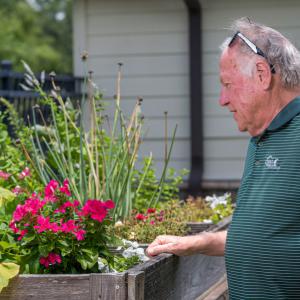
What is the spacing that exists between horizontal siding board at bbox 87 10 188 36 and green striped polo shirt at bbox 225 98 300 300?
531cm

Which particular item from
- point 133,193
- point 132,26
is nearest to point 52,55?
point 132,26

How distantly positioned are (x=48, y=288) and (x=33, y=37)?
37661 mm

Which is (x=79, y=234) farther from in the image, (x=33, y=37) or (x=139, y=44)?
(x=33, y=37)

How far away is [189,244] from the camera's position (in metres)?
3.16

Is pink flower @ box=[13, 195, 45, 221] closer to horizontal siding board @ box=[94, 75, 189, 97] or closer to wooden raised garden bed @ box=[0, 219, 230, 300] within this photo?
wooden raised garden bed @ box=[0, 219, 230, 300]

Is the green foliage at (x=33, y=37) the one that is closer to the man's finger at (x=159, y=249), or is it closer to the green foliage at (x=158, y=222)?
the green foliage at (x=158, y=222)

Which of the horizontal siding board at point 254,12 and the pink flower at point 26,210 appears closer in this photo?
the pink flower at point 26,210

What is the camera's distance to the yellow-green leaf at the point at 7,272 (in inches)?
119

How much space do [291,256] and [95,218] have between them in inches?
33.8

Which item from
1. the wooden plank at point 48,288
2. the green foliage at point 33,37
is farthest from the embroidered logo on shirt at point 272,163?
the green foliage at point 33,37

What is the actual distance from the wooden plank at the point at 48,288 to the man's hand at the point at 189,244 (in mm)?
309

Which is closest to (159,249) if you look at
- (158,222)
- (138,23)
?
(158,222)

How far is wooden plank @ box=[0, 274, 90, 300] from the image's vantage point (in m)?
3.00

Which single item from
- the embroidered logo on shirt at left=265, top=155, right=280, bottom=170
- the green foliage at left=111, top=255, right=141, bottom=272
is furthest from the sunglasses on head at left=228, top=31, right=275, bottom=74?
the green foliage at left=111, top=255, right=141, bottom=272
